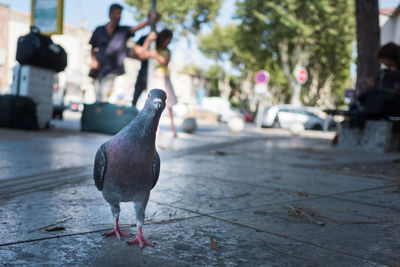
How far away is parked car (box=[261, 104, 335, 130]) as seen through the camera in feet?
74.6

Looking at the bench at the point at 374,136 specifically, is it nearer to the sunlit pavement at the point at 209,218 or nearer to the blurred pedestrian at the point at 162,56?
the sunlit pavement at the point at 209,218

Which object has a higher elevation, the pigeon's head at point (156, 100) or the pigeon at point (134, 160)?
the pigeon's head at point (156, 100)

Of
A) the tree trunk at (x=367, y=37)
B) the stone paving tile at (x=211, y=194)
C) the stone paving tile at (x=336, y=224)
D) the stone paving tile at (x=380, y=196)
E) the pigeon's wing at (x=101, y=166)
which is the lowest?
the stone paving tile at (x=211, y=194)

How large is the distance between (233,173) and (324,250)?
2575 millimetres

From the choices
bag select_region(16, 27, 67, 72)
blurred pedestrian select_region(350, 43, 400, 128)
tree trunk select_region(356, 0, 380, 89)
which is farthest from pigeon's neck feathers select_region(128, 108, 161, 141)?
tree trunk select_region(356, 0, 380, 89)

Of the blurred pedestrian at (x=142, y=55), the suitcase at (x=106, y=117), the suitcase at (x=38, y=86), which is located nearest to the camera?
the blurred pedestrian at (x=142, y=55)

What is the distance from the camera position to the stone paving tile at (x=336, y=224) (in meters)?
2.19

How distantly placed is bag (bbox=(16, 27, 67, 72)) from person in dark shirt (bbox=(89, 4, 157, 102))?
1.18 m

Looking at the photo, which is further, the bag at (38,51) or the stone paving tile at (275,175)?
the bag at (38,51)

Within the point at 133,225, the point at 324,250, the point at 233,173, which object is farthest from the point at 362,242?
the point at 233,173

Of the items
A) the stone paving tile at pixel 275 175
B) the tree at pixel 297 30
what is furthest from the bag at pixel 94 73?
the tree at pixel 297 30

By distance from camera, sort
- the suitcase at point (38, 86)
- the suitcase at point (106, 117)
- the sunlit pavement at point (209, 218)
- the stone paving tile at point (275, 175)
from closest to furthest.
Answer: the sunlit pavement at point (209, 218), the stone paving tile at point (275, 175), the suitcase at point (106, 117), the suitcase at point (38, 86)

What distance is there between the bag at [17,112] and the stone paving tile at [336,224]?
20.3 ft

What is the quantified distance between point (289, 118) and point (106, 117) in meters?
15.9
